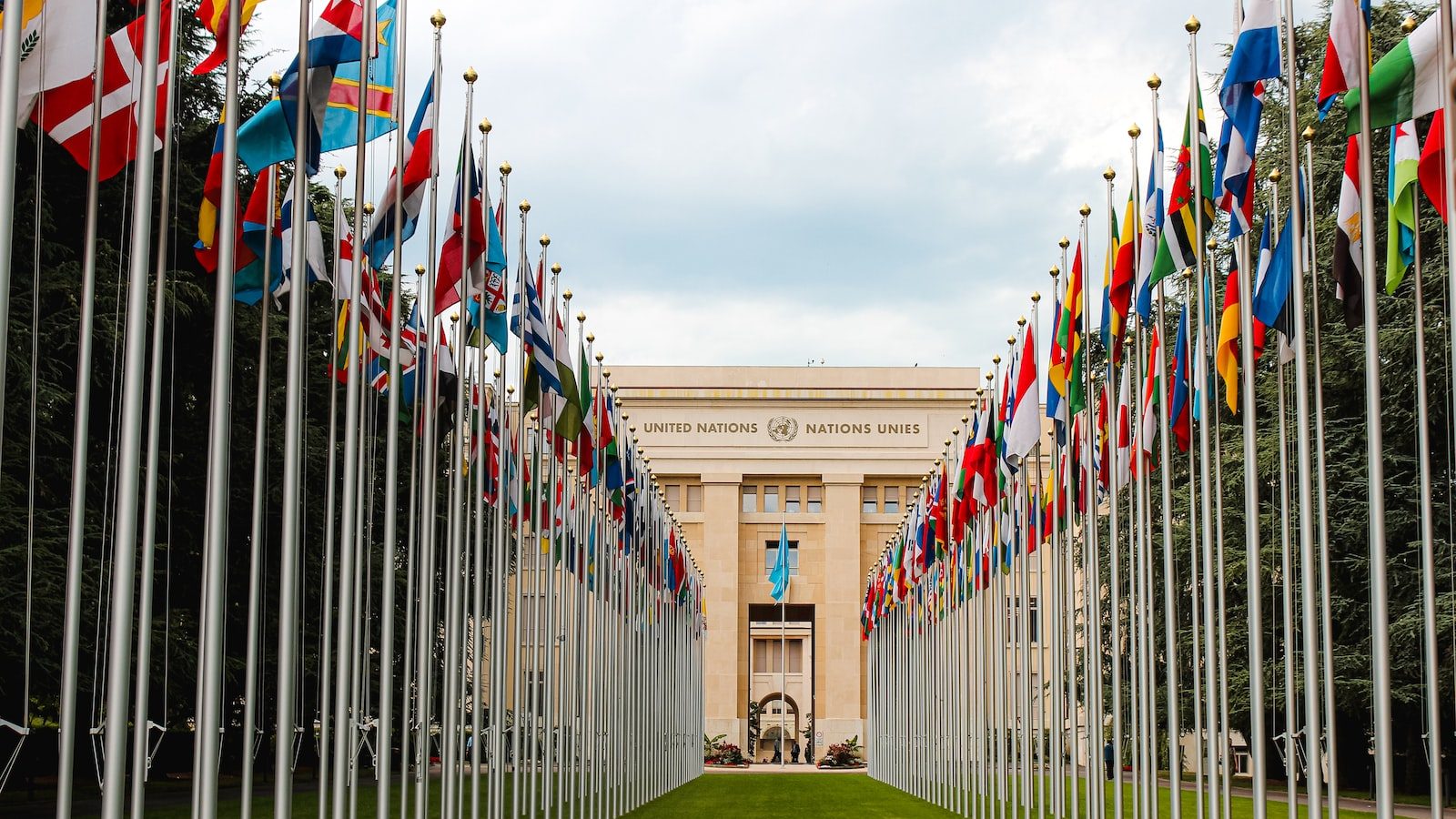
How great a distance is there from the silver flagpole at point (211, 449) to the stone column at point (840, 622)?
203ft

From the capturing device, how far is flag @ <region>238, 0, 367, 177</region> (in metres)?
13.2

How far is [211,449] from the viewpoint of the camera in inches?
469

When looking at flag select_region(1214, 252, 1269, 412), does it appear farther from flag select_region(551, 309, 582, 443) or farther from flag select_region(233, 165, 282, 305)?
flag select_region(233, 165, 282, 305)

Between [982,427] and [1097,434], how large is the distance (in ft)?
7.30

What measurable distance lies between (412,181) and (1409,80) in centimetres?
887

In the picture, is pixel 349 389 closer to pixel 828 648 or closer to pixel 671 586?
pixel 671 586

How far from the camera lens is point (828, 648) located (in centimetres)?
7400

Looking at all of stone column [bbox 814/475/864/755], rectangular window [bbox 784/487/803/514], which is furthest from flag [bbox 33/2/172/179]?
rectangular window [bbox 784/487/803/514]

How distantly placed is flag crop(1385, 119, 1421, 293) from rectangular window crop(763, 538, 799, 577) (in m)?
63.5

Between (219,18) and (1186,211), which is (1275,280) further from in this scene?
(219,18)

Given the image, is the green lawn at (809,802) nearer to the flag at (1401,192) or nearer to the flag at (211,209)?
the flag at (1401,192)

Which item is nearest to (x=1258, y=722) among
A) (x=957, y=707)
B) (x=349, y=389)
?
(x=349, y=389)

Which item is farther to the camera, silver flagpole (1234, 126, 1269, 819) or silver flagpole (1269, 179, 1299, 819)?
silver flagpole (1234, 126, 1269, 819)

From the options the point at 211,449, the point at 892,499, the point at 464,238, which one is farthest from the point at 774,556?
the point at 211,449
